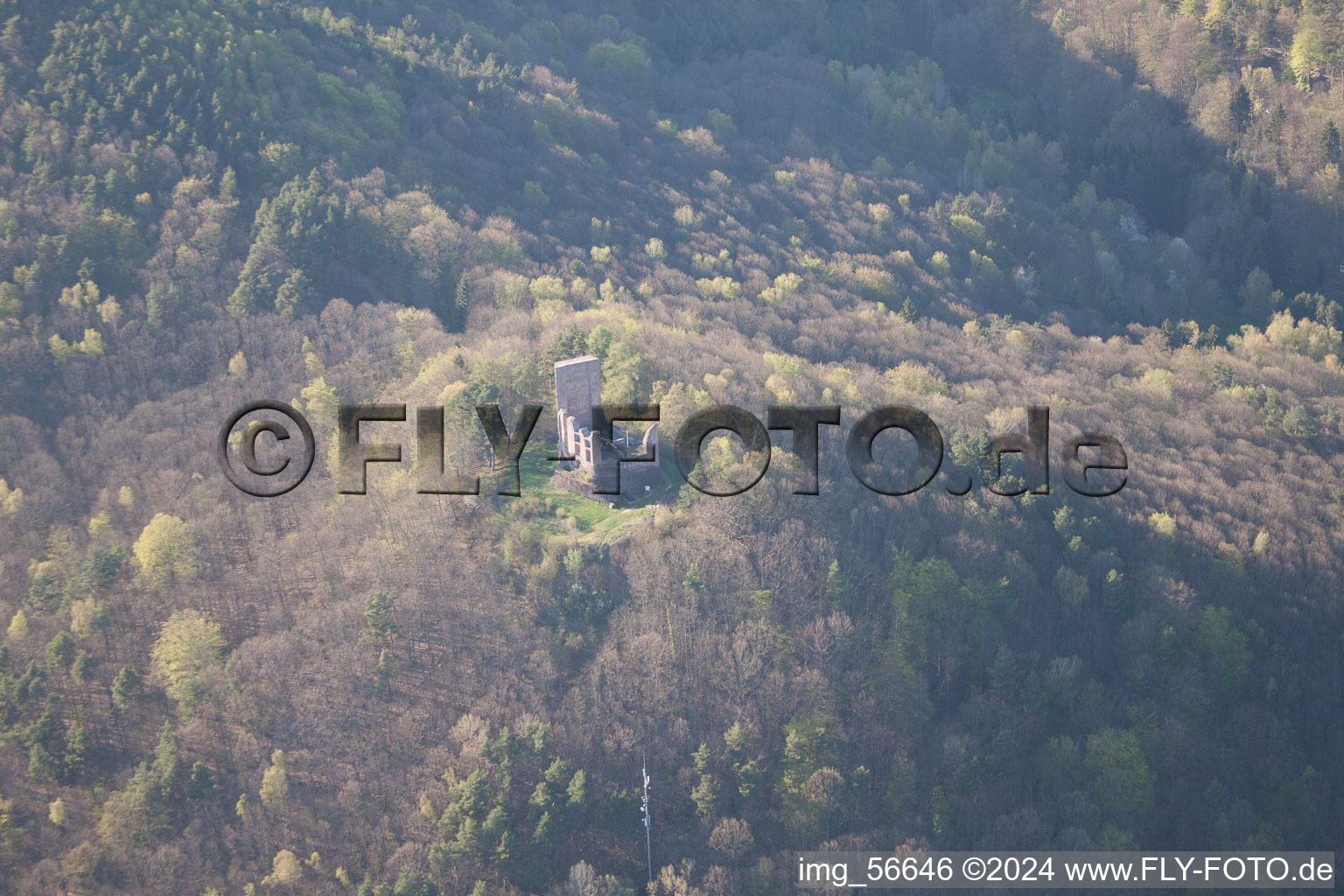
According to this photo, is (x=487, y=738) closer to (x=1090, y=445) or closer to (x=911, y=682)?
(x=911, y=682)

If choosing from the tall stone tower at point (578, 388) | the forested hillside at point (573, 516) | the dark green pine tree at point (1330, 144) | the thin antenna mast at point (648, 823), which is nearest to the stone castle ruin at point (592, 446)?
the tall stone tower at point (578, 388)

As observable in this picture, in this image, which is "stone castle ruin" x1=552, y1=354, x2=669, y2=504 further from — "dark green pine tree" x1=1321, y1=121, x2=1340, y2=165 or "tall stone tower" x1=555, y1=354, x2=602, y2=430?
"dark green pine tree" x1=1321, y1=121, x2=1340, y2=165

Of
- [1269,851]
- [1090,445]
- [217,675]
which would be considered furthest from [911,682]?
[217,675]

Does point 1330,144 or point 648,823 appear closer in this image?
point 648,823

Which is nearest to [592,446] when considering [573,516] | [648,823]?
[573,516]

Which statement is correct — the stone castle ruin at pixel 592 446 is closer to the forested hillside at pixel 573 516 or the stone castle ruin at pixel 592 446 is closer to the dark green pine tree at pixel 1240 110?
the forested hillside at pixel 573 516

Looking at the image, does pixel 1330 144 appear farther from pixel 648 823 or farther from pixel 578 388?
pixel 648 823

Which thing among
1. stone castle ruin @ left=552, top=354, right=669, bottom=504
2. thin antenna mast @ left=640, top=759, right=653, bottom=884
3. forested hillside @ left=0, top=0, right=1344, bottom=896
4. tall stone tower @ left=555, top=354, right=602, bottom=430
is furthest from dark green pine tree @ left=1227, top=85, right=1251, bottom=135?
thin antenna mast @ left=640, top=759, right=653, bottom=884
